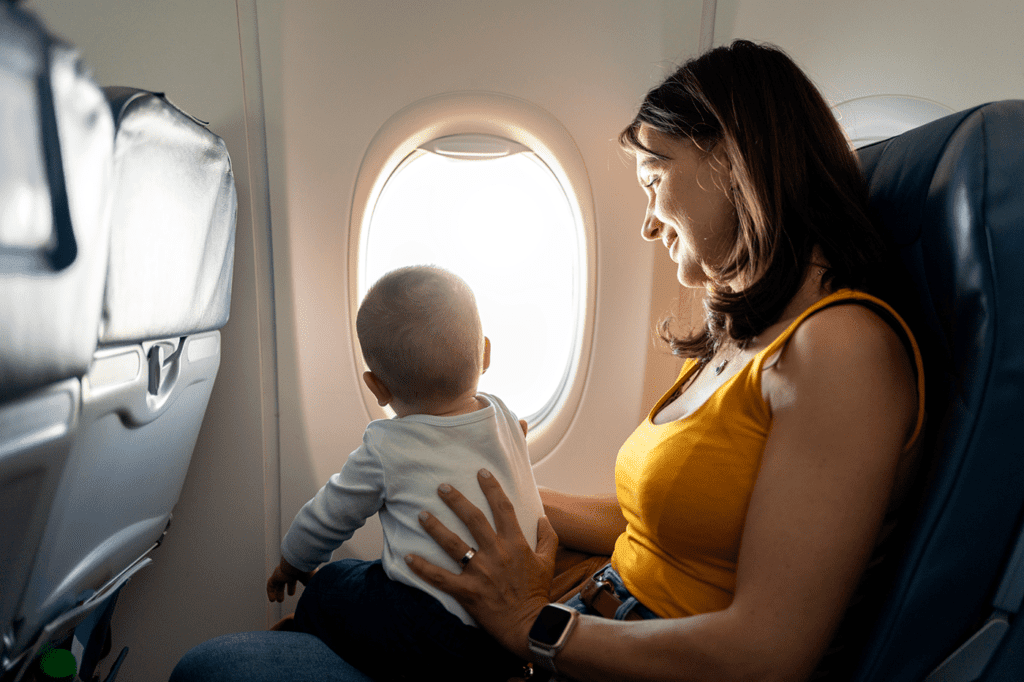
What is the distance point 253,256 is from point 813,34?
5.48ft

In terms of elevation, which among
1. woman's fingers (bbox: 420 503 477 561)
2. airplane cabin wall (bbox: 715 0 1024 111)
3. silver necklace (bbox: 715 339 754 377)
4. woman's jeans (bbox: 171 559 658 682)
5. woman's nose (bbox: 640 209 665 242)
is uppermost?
airplane cabin wall (bbox: 715 0 1024 111)

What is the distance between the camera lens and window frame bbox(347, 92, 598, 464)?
1.83 m

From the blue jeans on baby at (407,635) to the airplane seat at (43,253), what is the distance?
20.5 inches

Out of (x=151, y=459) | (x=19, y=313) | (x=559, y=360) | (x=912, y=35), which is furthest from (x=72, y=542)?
(x=912, y=35)

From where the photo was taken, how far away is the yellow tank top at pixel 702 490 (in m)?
0.92

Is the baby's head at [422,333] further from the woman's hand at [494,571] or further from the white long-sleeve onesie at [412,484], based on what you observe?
the woman's hand at [494,571]

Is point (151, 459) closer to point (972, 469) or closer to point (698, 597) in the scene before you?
point (698, 597)

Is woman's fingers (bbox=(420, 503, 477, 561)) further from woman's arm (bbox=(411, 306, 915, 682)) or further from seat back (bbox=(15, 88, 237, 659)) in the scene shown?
seat back (bbox=(15, 88, 237, 659))

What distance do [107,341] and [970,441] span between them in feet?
3.97

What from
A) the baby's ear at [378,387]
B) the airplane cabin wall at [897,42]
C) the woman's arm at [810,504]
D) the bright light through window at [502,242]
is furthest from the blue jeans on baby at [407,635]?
the airplane cabin wall at [897,42]

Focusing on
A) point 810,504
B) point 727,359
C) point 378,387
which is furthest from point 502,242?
point 810,504

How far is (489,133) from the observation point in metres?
1.90

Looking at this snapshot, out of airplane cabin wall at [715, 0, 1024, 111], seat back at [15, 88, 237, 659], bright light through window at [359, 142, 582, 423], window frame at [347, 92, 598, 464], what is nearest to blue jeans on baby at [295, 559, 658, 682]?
seat back at [15, 88, 237, 659]

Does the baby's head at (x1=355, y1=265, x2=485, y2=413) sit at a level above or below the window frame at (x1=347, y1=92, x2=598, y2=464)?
below
